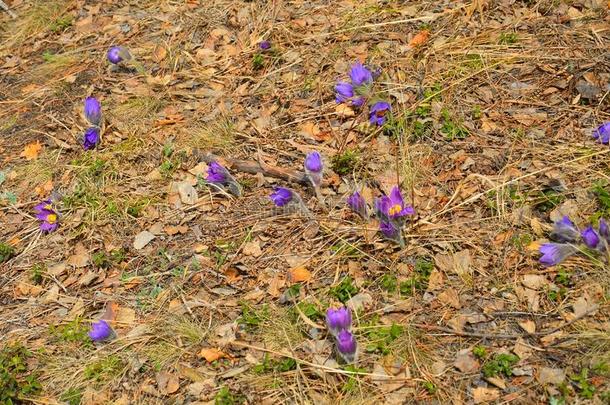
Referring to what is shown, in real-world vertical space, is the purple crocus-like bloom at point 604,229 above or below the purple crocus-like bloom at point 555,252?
above

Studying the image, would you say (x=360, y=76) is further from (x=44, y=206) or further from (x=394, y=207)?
(x=44, y=206)

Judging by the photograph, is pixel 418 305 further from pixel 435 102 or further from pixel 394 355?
pixel 435 102

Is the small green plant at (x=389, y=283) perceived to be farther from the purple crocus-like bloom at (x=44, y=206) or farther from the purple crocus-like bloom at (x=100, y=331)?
the purple crocus-like bloom at (x=44, y=206)

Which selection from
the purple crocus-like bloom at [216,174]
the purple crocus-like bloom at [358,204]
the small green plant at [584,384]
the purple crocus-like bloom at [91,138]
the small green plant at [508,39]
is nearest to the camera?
the small green plant at [584,384]

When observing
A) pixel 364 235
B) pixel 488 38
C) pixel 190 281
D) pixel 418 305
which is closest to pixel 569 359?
pixel 418 305

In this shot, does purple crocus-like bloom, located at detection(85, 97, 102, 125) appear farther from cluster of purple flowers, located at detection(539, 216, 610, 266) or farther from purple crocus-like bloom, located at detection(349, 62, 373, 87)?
cluster of purple flowers, located at detection(539, 216, 610, 266)

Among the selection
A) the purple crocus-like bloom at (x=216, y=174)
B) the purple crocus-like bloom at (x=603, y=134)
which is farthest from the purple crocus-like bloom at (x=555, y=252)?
the purple crocus-like bloom at (x=216, y=174)

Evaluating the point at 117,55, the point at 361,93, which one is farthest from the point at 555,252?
the point at 117,55
